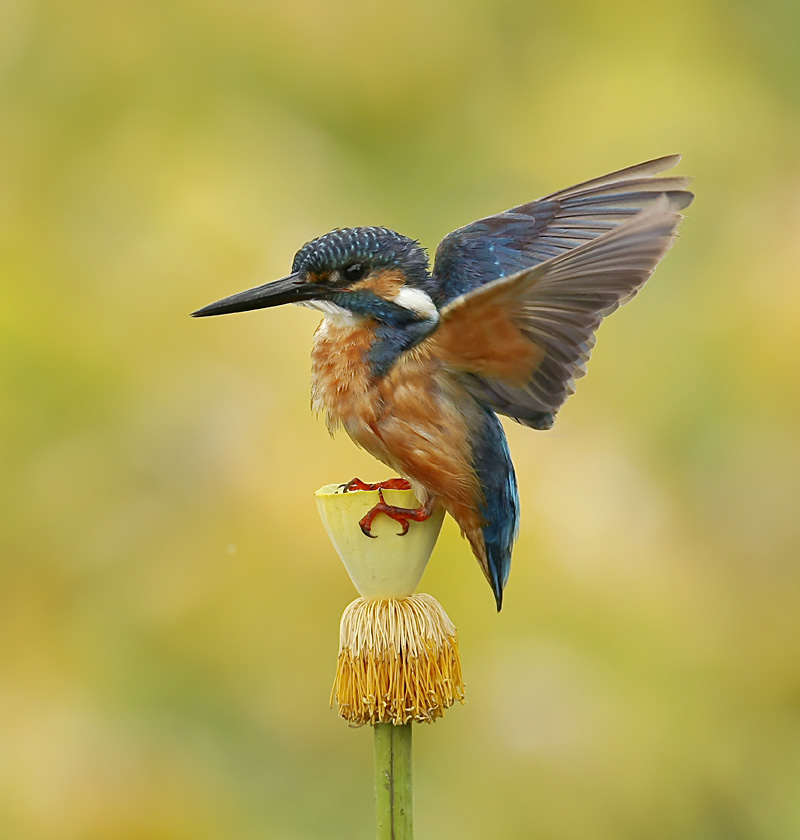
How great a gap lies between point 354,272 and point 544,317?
0.20 m

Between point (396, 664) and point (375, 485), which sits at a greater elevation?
point (375, 485)

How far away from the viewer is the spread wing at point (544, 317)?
2.95 feet

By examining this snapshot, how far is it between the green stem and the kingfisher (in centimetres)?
17

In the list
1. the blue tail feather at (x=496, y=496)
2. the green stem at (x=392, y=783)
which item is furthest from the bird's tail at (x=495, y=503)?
the green stem at (x=392, y=783)

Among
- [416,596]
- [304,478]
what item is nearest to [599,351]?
[304,478]

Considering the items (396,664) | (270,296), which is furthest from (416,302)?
(396,664)

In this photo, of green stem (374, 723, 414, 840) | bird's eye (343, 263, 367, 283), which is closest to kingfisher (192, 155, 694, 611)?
bird's eye (343, 263, 367, 283)

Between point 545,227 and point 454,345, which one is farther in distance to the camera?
point 545,227

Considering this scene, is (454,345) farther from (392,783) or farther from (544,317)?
(392,783)

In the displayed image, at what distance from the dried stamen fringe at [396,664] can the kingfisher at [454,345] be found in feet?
→ 0.26

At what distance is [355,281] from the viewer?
104 cm

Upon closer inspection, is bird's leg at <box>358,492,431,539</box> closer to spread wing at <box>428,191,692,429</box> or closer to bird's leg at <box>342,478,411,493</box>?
bird's leg at <box>342,478,411,493</box>

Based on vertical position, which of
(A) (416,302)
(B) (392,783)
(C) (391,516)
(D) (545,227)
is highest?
(D) (545,227)

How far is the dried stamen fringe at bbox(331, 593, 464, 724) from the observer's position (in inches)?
33.7
